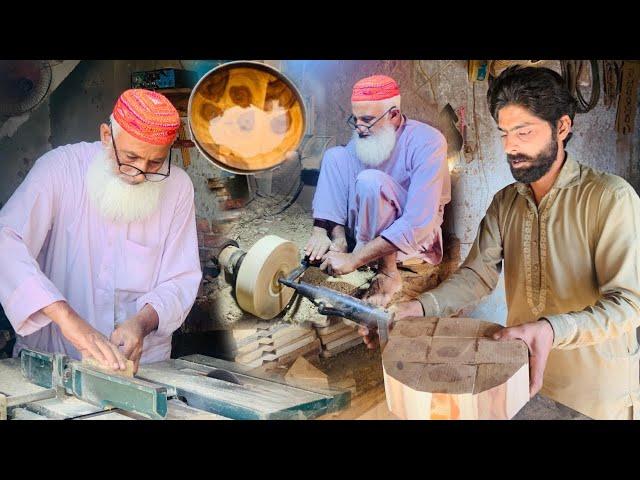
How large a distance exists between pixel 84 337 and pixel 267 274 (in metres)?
0.99

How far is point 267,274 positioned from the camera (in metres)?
4.43

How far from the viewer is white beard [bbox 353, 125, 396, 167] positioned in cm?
438

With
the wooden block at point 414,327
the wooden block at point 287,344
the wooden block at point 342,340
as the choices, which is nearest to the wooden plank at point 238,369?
the wooden block at point 287,344

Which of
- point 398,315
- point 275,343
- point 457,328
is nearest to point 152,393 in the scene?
point 275,343

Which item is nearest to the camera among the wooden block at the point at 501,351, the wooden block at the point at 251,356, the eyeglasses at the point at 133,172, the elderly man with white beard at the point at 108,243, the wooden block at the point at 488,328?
the wooden block at the point at 501,351

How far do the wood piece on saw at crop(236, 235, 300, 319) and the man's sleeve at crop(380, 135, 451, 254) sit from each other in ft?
2.03

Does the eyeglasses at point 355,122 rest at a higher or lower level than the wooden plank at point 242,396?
higher

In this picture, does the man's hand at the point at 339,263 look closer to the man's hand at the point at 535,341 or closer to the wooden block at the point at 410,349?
the wooden block at the point at 410,349

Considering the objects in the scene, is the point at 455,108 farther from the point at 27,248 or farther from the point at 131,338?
the point at 27,248

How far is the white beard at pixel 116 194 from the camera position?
4.33 meters

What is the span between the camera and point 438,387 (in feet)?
12.4

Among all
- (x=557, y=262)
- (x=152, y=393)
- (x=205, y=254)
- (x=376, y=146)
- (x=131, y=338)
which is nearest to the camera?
(x=152, y=393)

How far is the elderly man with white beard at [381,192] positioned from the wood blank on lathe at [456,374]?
1.32 feet
